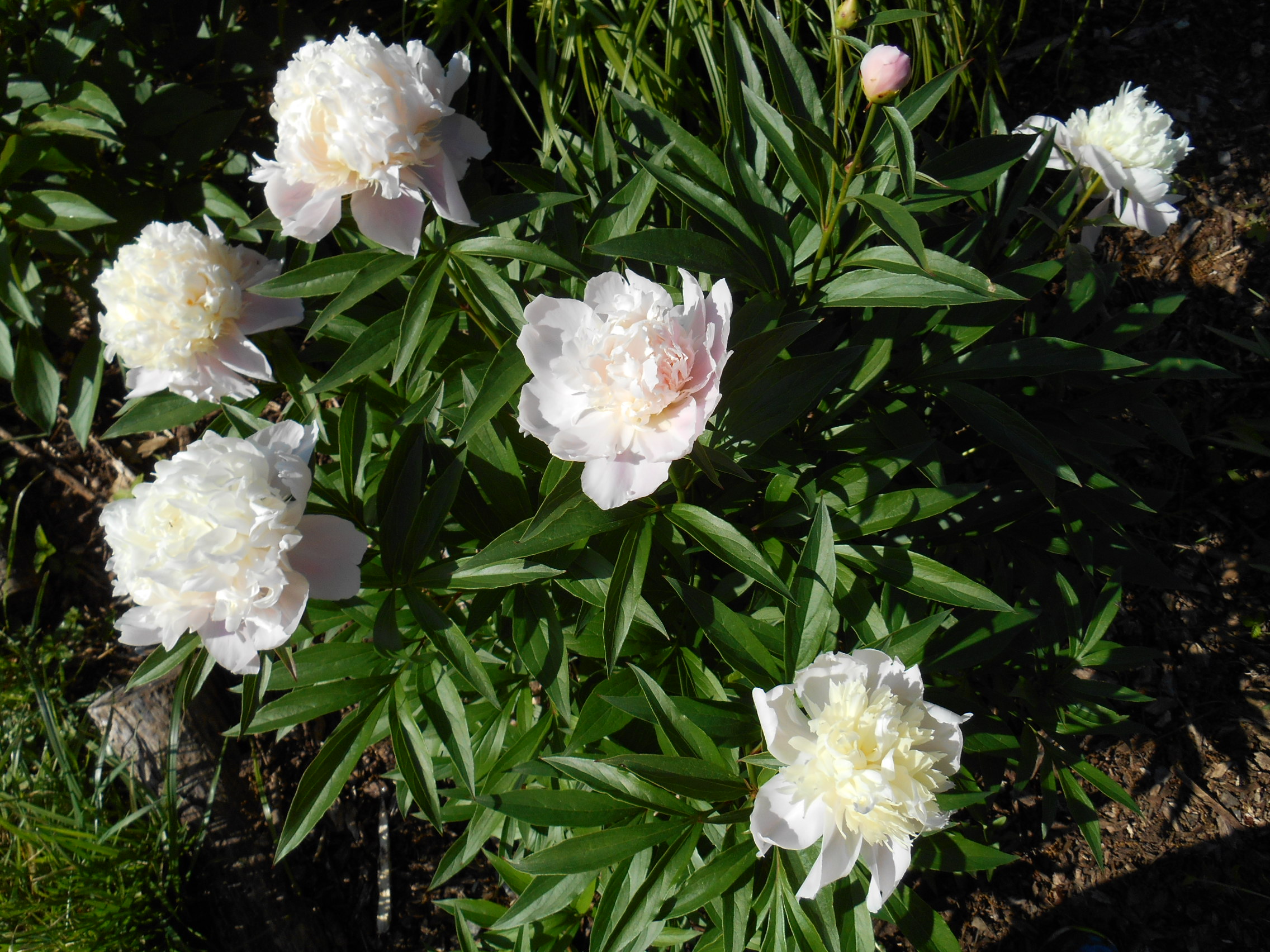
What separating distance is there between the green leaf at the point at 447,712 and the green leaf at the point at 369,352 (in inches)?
22.9

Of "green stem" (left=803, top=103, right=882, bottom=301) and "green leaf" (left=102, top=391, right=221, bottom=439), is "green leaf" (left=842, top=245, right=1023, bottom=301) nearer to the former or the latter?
"green stem" (left=803, top=103, right=882, bottom=301)

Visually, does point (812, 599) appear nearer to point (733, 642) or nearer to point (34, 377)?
point (733, 642)

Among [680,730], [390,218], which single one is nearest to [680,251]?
[390,218]

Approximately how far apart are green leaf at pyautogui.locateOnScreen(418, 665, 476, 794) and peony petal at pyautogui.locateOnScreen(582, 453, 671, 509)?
610 millimetres

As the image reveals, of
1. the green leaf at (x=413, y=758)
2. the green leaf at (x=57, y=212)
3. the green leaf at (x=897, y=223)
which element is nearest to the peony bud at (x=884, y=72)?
the green leaf at (x=897, y=223)

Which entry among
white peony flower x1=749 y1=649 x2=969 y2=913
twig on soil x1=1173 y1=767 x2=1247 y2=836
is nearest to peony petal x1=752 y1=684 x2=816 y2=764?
white peony flower x1=749 y1=649 x2=969 y2=913

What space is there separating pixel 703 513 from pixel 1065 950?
1880mm

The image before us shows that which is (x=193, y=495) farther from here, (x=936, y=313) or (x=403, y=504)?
(x=936, y=313)

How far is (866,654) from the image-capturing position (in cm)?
→ 110

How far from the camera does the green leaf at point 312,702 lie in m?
1.42

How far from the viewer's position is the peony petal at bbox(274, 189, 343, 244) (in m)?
1.25

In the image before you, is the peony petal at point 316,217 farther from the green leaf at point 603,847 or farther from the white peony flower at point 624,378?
the green leaf at point 603,847

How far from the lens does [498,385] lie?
1.31 m

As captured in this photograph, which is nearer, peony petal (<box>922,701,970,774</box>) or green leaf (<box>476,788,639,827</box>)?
peony petal (<box>922,701,970,774</box>)
